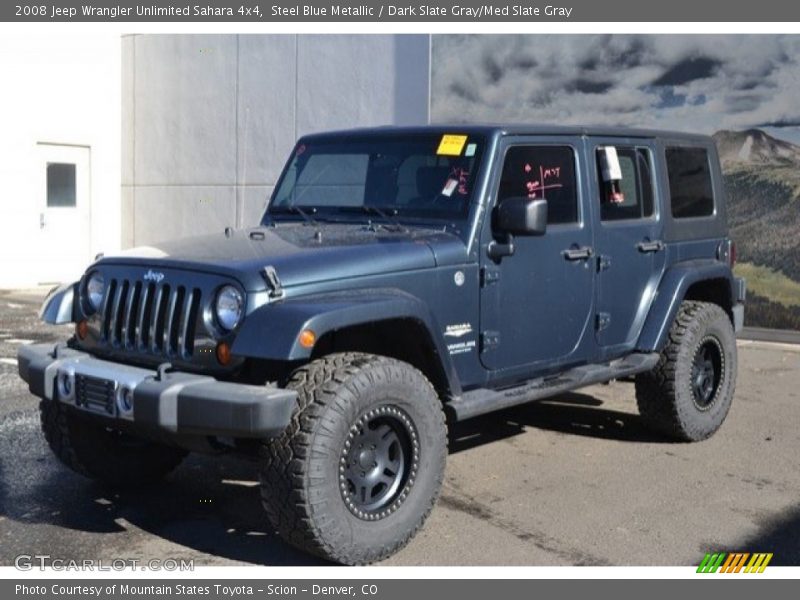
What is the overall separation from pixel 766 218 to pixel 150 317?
7.67 m

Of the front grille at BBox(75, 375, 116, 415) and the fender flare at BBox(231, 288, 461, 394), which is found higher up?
the fender flare at BBox(231, 288, 461, 394)

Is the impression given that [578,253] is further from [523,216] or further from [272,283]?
[272,283]

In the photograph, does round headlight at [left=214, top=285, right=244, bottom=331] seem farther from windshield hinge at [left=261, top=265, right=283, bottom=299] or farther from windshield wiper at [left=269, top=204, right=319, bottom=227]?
→ windshield wiper at [left=269, top=204, right=319, bottom=227]

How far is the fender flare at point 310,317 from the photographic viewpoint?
13.3 ft

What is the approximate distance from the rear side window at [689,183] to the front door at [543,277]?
1.10 metres

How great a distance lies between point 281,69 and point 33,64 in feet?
14.6

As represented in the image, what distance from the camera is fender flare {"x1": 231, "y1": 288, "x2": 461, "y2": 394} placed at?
4.04m

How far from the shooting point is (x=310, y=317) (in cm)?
411

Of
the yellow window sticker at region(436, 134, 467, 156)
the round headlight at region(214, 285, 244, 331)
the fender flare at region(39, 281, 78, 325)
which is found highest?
the yellow window sticker at region(436, 134, 467, 156)

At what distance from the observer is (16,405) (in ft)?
24.7

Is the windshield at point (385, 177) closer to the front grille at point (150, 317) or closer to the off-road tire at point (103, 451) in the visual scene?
the front grille at point (150, 317)

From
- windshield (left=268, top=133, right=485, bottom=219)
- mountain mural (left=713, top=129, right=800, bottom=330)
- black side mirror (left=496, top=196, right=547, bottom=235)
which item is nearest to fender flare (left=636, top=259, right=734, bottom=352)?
black side mirror (left=496, top=196, right=547, bottom=235)

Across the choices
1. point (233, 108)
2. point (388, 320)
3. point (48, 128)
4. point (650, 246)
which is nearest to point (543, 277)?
point (650, 246)

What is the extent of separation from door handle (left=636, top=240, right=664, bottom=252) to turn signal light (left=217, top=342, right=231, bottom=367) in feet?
9.73
